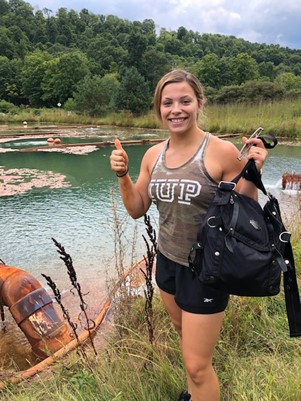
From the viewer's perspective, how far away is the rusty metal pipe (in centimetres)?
258

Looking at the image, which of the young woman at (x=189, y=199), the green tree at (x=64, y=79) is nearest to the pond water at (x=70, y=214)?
the young woman at (x=189, y=199)

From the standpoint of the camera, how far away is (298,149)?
42.2 feet

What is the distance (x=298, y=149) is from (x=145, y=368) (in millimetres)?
12497

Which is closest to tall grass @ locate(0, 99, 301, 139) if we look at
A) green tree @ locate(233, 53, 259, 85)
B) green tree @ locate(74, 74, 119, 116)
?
green tree @ locate(74, 74, 119, 116)

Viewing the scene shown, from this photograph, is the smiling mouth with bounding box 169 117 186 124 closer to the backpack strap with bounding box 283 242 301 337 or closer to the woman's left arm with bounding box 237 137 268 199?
the woman's left arm with bounding box 237 137 268 199

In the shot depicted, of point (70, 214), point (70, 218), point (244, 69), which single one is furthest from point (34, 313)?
point (244, 69)

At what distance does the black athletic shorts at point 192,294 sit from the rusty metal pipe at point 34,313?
58.6 inches

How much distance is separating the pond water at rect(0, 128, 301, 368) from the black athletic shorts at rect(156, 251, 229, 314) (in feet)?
3.77

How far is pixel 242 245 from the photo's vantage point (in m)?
1.13

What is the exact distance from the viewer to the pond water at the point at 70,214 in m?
4.16

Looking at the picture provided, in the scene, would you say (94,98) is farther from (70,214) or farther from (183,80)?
(183,80)

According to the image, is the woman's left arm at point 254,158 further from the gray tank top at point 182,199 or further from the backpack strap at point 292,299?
the backpack strap at point 292,299

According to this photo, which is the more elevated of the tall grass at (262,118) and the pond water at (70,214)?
the tall grass at (262,118)

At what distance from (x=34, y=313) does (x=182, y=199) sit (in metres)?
1.78
